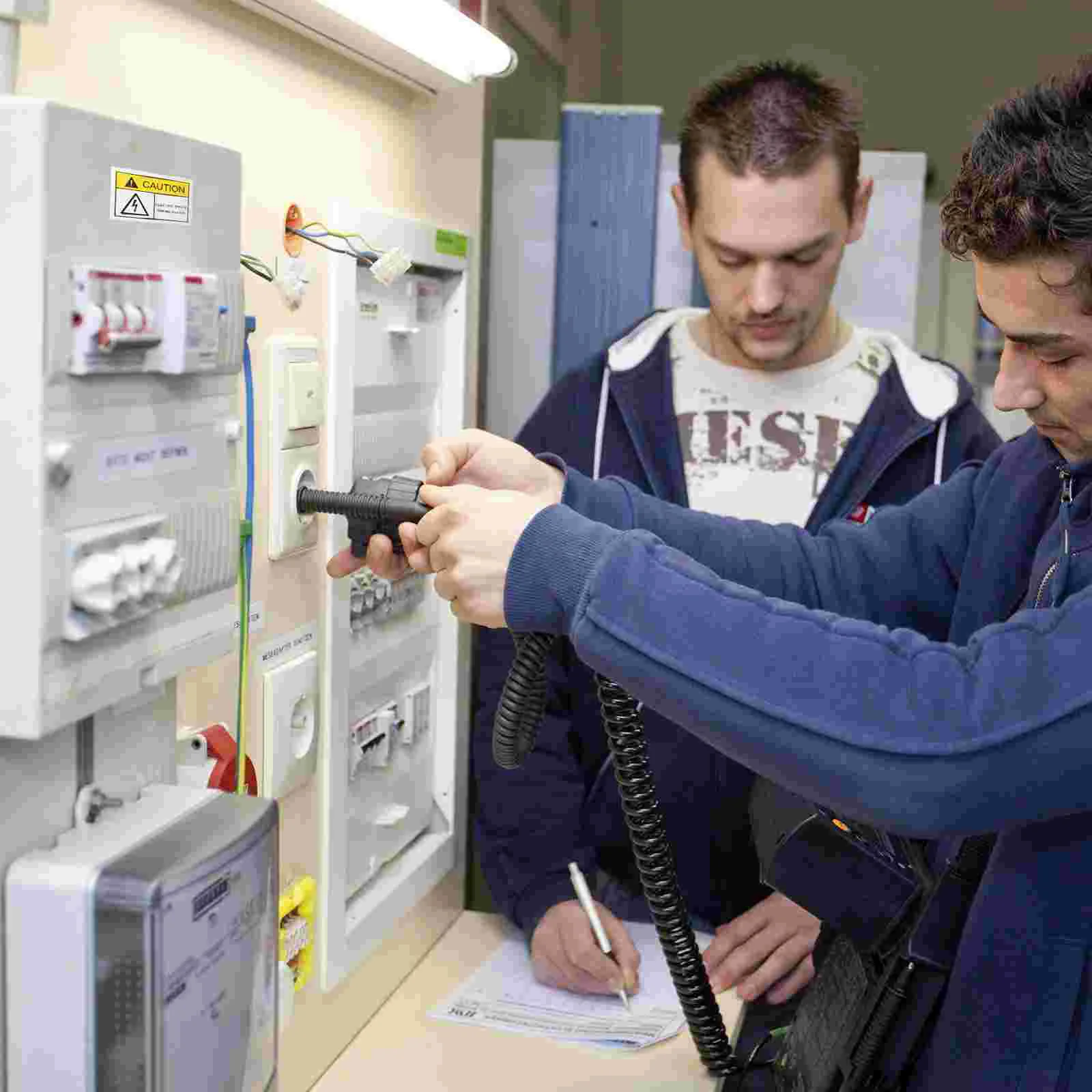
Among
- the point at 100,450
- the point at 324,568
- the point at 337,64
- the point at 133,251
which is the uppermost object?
the point at 337,64

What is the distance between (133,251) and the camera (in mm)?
921

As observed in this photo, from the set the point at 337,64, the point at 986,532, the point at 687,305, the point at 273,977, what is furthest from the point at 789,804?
the point at 687,305

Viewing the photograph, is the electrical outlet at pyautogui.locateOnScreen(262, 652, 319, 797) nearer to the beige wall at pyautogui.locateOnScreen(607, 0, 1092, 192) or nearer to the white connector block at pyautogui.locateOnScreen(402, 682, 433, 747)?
the white connector block at pyautogui.locateOnScreen(402, 682, 433, 747)

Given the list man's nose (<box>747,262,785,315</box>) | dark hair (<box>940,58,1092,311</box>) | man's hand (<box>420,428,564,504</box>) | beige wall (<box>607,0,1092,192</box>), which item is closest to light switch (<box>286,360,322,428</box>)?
man's hand (<box>420,428,564,504</box>)

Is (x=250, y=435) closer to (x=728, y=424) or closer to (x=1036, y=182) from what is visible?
(x=1036, y=182)

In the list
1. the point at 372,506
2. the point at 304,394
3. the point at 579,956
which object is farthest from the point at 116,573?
the point at 579,956

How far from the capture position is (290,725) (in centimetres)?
147

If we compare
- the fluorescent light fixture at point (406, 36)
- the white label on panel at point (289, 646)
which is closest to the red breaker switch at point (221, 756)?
the white label on panel at point (289, 646)

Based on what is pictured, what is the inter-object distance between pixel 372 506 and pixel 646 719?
800mm

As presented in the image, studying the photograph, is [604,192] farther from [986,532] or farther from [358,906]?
[358,906]

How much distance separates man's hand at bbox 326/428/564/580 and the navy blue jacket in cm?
58

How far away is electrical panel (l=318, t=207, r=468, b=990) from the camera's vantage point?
1.57 meters

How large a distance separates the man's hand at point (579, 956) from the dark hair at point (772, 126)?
1067 millimetres

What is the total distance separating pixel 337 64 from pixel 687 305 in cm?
100
